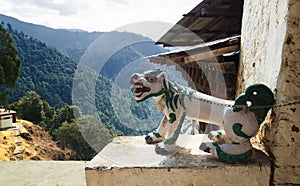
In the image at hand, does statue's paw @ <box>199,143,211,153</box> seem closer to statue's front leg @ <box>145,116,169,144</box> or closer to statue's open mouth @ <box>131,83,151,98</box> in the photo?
statue's front leg @ <box>145,116,169,144</box>

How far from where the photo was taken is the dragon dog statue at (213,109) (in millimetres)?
1568

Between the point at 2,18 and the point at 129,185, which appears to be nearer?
the point at 129,185

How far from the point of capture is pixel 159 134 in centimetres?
210

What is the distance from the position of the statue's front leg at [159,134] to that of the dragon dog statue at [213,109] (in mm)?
222

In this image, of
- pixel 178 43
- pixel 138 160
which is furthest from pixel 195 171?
pixel 178 43

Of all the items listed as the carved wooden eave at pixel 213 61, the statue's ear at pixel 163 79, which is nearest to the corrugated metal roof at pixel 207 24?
the carved wooden eave at pixel 213 61

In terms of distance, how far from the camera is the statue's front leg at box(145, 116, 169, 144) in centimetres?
205

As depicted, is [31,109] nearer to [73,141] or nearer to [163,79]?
[73,141]

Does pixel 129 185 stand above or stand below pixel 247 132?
below

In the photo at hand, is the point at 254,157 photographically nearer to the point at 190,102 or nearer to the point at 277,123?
the point at 277,123

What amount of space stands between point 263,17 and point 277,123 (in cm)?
80

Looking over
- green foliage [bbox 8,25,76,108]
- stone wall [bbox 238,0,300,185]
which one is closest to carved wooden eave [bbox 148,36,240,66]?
stone wall [bbox 238,0,300,185]

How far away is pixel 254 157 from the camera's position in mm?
1688

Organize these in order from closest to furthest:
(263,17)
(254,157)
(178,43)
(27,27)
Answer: (254,157) < (263,17) < (178,43) < (27,27)
